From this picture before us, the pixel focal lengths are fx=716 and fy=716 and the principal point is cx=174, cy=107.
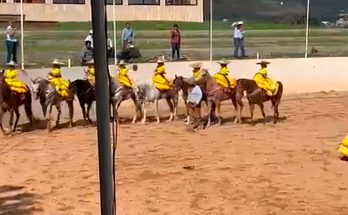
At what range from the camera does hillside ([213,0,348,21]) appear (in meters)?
28.4

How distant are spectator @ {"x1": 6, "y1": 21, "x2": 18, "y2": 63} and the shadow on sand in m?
10.8

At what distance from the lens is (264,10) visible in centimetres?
3062

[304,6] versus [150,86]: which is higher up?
[304,6]

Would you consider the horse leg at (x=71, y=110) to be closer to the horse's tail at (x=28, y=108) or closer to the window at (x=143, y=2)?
the horse's tail at (x=28, y=108)

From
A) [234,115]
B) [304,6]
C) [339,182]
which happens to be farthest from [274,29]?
[339,182]

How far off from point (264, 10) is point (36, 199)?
2193 cm

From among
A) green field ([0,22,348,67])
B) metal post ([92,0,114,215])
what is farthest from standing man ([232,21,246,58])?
metal post ([92,0,114,215])

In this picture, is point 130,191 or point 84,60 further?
point 84,60

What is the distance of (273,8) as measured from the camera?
3098cm

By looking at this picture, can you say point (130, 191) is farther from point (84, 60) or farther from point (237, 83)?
point (84, 60)

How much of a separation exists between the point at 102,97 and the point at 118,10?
23.7 meters

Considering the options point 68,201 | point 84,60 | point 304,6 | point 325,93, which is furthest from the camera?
point 304,6

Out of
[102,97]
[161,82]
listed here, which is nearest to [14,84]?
[161,82]

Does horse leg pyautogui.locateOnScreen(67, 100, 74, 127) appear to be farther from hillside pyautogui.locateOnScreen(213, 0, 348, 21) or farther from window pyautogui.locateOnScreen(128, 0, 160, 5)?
window pyautogui.locateOnScreen(128, 0, 160, 5)
